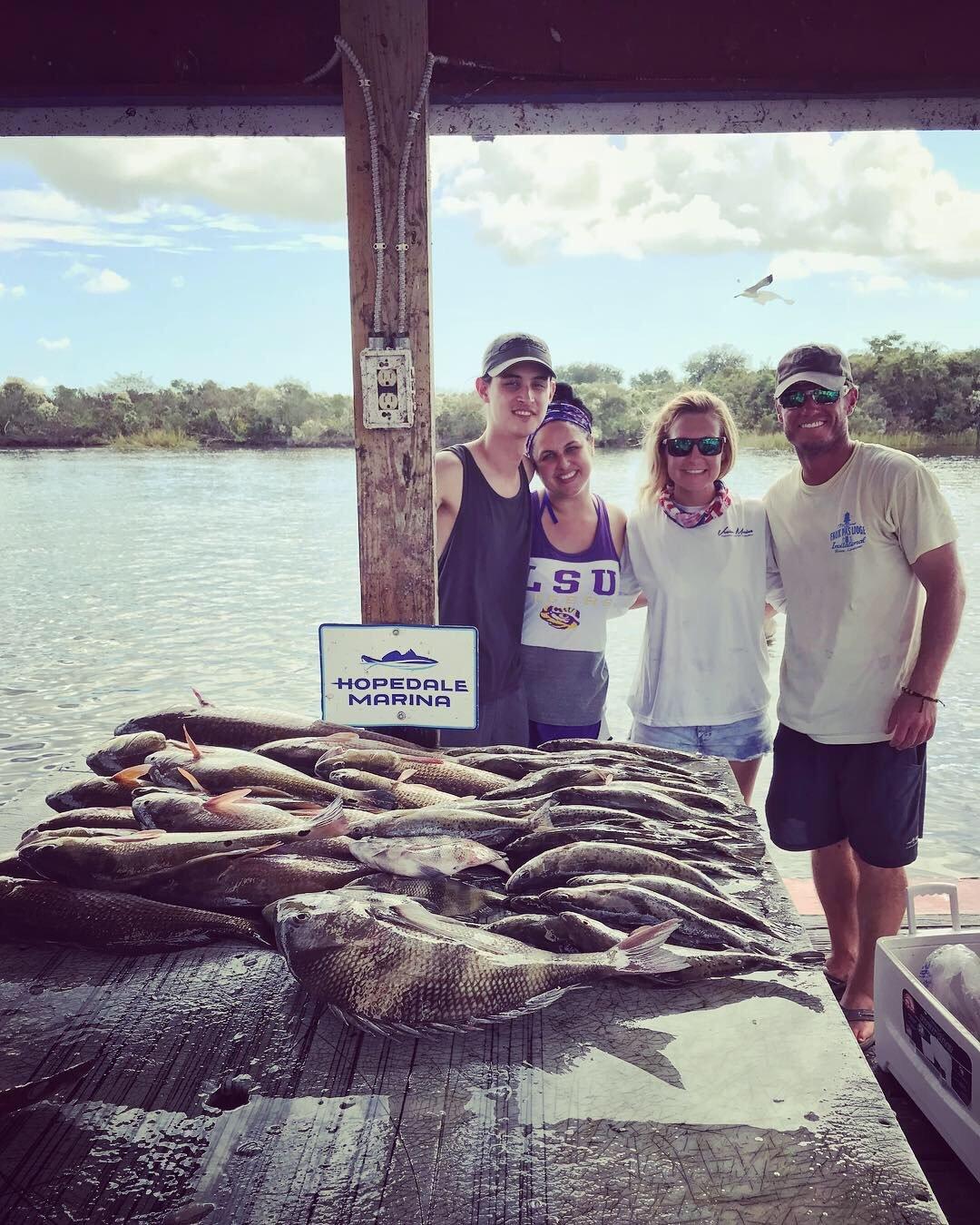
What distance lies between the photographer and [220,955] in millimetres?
1654

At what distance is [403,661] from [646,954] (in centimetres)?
141

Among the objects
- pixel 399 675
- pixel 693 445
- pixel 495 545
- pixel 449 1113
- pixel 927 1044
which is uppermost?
pixel 693 445

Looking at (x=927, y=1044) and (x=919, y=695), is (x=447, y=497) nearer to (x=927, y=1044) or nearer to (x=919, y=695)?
(x=919, y=695)

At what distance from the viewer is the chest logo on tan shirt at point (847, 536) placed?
3.22 m

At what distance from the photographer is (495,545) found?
11.0 ft

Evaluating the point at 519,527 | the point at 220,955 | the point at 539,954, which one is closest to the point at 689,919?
the point at 539,954

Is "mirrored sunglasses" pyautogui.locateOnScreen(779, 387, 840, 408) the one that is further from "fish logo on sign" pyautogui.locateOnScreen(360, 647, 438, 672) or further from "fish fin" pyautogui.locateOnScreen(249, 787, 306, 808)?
"fish fin" pyautogui.locateOnScreen(249, 787, 306, 808)

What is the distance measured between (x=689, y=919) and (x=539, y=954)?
313 millimetres

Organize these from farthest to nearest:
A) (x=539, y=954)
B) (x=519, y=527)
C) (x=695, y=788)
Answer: (x=519, y=527), (x=695, y=788), (x=539, y=954)

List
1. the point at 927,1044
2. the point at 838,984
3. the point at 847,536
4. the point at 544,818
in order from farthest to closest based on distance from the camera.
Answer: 1. the point at 838,984
2. the point at 847,536
3. the point at 927,1044
4. the point at 544,818

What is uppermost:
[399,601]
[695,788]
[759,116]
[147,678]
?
[759,116]

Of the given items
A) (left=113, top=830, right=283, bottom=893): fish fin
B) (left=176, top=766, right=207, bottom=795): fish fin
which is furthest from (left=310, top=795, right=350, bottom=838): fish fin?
(left=176, top=766, right=207, bottom=795): fish fin

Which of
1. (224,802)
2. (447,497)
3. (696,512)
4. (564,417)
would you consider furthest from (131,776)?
(696,512)

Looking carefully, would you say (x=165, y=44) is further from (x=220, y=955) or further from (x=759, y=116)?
(x=220, y=955)
